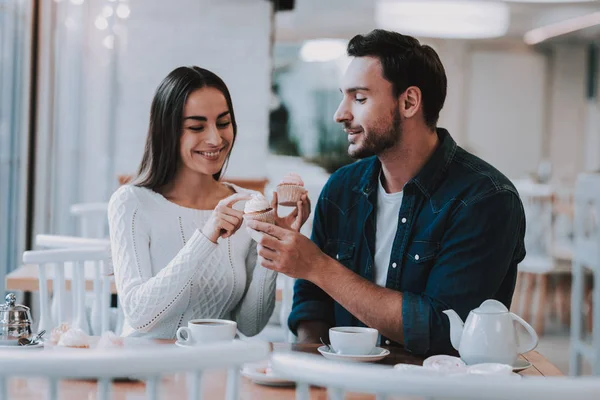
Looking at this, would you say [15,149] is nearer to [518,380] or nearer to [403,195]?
[403,195]

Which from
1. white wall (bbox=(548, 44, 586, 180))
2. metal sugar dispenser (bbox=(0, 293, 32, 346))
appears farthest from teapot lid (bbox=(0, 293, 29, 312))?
white wall (bbox=(548, 44, 586, 180))

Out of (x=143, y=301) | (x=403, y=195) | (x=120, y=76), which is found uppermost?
(x=120, y=76)

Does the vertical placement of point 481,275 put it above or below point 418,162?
below

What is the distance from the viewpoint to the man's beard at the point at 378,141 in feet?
6.34

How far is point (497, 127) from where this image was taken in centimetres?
992

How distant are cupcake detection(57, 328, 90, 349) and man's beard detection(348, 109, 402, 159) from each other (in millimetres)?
751

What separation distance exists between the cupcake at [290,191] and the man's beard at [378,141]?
6.8 inches

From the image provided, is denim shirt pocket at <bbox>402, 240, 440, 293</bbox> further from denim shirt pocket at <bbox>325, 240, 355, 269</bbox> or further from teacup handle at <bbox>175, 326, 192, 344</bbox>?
teacup handle at <bbox>175, 326, 192, 344</bbox>

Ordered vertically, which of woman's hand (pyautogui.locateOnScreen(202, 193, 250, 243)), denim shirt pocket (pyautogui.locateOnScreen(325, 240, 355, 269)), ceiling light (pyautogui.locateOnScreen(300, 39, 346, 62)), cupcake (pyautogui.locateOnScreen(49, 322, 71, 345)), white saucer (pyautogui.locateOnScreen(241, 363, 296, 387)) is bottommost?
white saucer (pyautogui.locateOnScreen(241, 363, 296, 387))

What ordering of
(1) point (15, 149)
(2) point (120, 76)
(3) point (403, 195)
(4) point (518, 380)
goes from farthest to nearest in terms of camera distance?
(2) point (120, 76)
(1) point (15, 149)
(3) point (403, 195)
(4) point (518, 380)

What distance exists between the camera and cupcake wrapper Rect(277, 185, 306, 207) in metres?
1.82

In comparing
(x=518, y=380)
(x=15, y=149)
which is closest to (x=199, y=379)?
(x=518, y=380)

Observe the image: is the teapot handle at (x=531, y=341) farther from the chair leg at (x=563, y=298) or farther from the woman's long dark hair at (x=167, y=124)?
the chair leg at (x=563, y=298)

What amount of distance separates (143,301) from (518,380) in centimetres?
114
